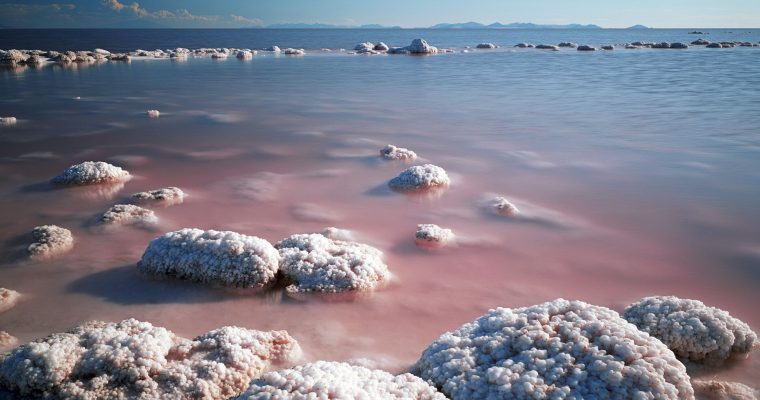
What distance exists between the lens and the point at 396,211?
6.26 m

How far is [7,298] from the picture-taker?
3.99 metres

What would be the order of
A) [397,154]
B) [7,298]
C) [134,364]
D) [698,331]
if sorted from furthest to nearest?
[397,154]
[7,298]
[698,331]
[134,364]

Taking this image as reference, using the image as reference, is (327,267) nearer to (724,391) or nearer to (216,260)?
(216,260)

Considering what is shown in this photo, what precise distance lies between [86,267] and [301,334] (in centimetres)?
250

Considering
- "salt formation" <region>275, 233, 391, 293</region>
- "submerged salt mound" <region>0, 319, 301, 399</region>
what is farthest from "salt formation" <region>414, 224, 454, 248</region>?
"submerged salt mound" <region>0, 319, 301, 399</region>

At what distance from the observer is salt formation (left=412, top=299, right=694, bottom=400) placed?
8.49 feet

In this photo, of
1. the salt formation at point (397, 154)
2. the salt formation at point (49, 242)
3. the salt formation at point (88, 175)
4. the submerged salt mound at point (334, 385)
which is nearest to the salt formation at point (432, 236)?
the submerged salt mound at point (334, 385)

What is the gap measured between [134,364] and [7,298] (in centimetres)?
198

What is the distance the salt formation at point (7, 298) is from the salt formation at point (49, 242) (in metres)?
0.80

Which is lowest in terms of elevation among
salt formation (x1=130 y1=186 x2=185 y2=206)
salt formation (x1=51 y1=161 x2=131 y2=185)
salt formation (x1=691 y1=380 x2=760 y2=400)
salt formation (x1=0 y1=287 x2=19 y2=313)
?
salt formation (x1=691 y1=380 x2=760 y2=400)

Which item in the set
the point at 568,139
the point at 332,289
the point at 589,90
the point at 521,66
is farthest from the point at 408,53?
the point at 332,289

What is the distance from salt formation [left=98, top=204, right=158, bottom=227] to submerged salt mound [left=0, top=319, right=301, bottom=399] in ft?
8.25

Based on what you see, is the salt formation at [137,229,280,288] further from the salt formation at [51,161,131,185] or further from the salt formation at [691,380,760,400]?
the salt formation at [691,380,760,400]

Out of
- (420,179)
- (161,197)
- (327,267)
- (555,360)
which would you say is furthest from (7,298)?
(420,179)
